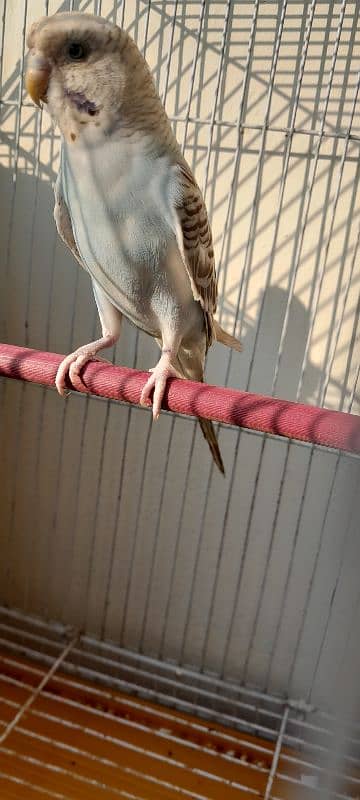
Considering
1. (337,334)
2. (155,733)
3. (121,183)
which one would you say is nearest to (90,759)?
(155,733)

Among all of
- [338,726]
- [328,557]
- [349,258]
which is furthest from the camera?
[328,557]

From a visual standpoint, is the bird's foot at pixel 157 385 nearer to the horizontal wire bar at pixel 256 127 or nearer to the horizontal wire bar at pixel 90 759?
the horizontal wire bar at pixel 256 127

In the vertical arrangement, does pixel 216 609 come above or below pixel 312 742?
above

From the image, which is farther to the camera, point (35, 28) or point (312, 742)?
point (312, 742)

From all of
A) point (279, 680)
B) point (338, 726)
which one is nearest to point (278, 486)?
point (279, 680)

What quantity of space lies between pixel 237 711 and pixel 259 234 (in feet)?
3.52

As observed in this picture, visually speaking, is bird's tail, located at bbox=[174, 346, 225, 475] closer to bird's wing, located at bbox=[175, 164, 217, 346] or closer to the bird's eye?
bird's wing, located at bbox=[175, 164, 217, 346]

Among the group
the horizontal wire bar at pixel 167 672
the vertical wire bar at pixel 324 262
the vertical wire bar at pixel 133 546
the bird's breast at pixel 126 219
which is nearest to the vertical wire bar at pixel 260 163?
the vertical wire bar at pixel 324 262

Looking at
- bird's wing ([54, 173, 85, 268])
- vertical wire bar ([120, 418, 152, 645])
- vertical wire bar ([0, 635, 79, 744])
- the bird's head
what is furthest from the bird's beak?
vertical wire bar ([0, 635, 79, 744])

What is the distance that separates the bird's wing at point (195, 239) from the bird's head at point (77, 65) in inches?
5.0

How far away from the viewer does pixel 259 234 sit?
3.86 ft

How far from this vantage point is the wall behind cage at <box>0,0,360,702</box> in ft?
3.63

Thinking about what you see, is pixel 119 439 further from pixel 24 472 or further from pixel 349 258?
pixel 349 258

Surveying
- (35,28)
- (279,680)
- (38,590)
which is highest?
(35,28)
